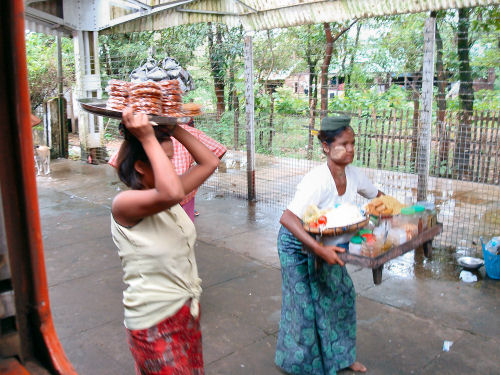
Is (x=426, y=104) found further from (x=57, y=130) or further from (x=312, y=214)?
(x=57, y=130)

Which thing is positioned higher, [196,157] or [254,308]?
[196,157]

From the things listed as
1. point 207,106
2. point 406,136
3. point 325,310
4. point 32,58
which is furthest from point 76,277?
point 32,58

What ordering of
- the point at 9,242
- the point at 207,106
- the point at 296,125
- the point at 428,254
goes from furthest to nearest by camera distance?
the point at 207,106 < the point at 296,125 < the point at 428,254 < the point at 9,242

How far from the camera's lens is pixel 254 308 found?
4.33 metres

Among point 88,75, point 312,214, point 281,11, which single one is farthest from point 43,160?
point 312,214

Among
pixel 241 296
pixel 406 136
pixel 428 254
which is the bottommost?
pixel 241 296

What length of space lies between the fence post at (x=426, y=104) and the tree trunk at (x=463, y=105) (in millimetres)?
350

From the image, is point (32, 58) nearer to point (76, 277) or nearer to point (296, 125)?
point (296, 125)

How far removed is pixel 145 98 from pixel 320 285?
1594mm

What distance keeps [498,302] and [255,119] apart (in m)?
4.49

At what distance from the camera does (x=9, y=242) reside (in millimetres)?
1292

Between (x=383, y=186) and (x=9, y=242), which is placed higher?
(x=9, y=242)

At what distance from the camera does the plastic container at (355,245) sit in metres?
2.71

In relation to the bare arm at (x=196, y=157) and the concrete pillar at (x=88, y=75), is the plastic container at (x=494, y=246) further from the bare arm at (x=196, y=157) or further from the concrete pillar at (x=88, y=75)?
the concrete pillar at (x=88, y=75)
